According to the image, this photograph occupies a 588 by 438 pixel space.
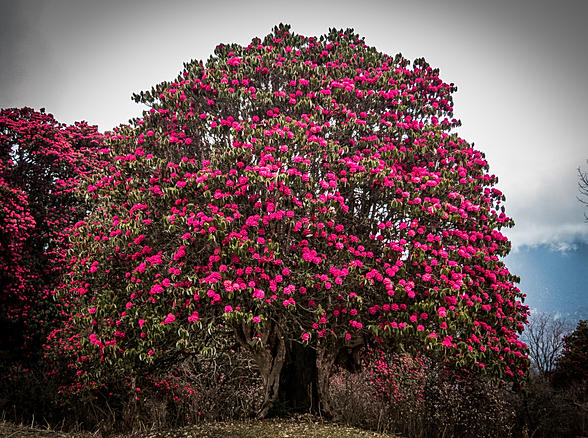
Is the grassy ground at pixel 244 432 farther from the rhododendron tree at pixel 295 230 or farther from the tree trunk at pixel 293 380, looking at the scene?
the rhododendron tree at pixel 295 230

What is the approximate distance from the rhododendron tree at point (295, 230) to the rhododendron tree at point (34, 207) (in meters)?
6.40

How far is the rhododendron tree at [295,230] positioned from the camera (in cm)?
734

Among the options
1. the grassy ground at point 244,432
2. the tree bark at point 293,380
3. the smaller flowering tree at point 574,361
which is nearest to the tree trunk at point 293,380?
the tree bark at point 293,380

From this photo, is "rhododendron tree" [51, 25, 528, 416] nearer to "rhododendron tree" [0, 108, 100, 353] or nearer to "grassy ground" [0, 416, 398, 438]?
"grassy ground" [0, 416, 398, 438]

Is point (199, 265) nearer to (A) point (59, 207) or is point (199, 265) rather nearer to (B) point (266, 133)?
(B) point (266, 133)

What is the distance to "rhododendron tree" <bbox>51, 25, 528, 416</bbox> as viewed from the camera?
24.1 feet

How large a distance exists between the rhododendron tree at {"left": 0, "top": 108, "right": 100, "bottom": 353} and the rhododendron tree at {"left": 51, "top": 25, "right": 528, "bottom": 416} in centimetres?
640

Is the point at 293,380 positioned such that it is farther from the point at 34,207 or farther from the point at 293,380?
the point at 34,207

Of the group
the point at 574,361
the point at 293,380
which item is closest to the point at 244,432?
the point at 293,380

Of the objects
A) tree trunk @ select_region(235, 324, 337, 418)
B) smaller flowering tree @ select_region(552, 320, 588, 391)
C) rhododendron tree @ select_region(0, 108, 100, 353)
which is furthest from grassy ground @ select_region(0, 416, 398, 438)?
smaller flowering tree @ select_region(552, 320, 588, 391)

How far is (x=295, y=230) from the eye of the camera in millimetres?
7254

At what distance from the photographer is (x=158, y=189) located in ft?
25.9

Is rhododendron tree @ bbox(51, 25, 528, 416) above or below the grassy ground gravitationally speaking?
above

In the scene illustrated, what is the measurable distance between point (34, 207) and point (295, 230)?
1475 cm
